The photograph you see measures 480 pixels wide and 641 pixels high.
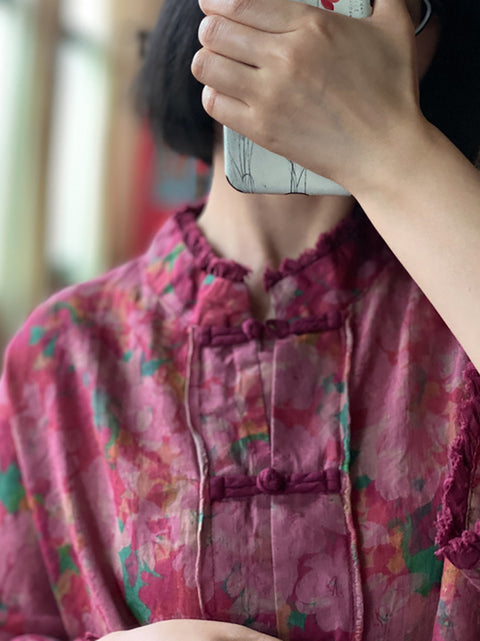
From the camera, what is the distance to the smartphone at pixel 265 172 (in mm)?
561

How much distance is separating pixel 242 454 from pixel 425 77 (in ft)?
1.21

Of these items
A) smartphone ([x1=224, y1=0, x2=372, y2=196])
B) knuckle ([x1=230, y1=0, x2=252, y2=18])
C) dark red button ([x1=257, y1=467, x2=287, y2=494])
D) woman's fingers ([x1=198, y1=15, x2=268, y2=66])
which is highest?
knuckle ([x1=230, y1=0, x2=252, y2=18])

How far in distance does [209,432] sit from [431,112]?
0.35 m

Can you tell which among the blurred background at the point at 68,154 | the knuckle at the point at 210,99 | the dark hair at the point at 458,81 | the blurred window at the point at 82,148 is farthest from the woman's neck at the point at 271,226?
the blurred window at the point at 82,148

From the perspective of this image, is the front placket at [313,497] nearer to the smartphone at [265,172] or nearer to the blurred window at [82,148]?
the smartphone at [265,172]

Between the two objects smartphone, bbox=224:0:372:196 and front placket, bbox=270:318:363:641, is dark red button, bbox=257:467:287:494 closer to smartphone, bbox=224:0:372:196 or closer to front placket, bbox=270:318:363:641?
front placket, bbox=270:318:363:641

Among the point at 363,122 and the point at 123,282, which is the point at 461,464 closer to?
the point at 363,122

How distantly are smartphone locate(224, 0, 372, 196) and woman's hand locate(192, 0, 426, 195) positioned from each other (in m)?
0.07

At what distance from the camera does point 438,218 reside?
0.48 meters

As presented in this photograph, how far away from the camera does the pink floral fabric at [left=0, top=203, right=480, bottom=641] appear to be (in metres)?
0.60

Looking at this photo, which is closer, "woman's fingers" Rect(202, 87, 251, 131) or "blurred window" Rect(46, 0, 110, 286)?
"woman's fingers" Rect(202, 87, 251, 131)

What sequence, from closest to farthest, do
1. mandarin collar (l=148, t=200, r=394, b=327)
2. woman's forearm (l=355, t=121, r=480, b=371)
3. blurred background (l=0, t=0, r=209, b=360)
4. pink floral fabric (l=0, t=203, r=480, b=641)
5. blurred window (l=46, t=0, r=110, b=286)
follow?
woman's forearm (l=355, t=121, r=480, b=371)
pink floral fabric (l=0, t=203, r=480, b=641)
mandarin collar (l=148, t=200, r=394, b=327)
blurred background (l=0, t=0, r=209, b=360)
blurred window (l=46, t=0, r=110, b=286)

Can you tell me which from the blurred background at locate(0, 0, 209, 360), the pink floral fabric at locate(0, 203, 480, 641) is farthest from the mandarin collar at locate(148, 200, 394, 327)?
the blurred background at locate(0, 0, 209, 360)

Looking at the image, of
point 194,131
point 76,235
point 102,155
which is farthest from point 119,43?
point 194,131
